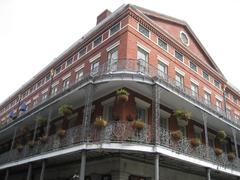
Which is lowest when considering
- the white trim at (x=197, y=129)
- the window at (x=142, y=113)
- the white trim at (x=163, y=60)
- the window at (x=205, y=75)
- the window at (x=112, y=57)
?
the window at (x=142, y=113)

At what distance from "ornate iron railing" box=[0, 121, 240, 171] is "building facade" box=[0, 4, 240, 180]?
4 cm

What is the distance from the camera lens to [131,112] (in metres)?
14.8

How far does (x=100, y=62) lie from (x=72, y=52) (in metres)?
5.04

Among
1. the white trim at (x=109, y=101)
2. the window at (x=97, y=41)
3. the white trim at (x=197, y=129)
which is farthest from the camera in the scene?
the window at (x=97, y=41)

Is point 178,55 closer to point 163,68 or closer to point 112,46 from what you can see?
point 163,68

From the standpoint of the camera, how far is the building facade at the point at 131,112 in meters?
13.0

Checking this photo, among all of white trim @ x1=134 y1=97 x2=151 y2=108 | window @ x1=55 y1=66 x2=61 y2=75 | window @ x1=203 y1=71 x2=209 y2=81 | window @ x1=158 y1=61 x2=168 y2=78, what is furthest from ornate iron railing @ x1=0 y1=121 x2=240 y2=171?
window @ x1=55 y1=66 x2=61 y2=75

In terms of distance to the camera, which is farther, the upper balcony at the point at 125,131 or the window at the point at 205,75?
the window at the point at 205,75

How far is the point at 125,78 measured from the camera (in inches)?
533

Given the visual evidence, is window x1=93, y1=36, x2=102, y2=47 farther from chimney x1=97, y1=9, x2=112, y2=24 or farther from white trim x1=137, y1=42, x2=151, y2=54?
chimney x1=97, y1=9, x2=112, y2=24

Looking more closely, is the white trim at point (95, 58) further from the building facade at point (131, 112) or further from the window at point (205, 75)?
the window at point (205, 75)

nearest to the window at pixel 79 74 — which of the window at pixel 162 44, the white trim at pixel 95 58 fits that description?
the white trim at pixel 95 58

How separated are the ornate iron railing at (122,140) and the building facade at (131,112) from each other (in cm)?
4

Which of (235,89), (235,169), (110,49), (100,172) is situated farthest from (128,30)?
(235,89)
